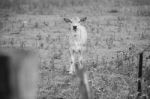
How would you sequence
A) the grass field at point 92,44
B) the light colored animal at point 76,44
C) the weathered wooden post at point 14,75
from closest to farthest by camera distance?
1. the weathered wooden post at point 14,75
2. the grass field at point 92,44
3. the light colored animal at point 76,44

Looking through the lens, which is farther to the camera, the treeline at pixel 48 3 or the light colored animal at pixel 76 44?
the treeline at pixel 48 3

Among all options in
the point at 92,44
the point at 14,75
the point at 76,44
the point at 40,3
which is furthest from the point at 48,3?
the point at 14,75

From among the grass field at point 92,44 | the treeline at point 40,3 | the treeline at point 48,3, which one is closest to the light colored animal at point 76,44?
the grass field at point 92,44

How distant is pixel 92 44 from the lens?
1082 cm

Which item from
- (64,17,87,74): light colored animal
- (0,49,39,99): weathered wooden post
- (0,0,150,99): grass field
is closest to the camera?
(0,49,39,99): weathered wooden post

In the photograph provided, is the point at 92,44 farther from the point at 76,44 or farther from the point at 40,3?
the point at 40,3

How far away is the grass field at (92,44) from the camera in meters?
6.31

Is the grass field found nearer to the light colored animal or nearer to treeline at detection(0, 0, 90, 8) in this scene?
the light colored animal

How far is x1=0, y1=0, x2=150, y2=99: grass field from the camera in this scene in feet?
20.7

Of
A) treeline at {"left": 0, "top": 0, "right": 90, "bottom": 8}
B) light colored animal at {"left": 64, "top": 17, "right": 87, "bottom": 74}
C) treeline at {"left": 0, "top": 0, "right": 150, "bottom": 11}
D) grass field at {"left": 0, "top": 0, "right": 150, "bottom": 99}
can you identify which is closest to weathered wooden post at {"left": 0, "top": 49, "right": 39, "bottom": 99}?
grass field at {"left": 0, "top": 0, "right": 150, "bottom": 99}

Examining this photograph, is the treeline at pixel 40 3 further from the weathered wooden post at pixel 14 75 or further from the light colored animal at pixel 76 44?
the weathered wooden post at pixel 14 75

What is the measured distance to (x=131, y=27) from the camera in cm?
1373

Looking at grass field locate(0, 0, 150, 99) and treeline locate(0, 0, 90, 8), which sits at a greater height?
treeline locate(0, 0, 90, 8)

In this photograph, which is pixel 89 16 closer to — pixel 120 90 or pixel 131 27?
pixel 131 27
